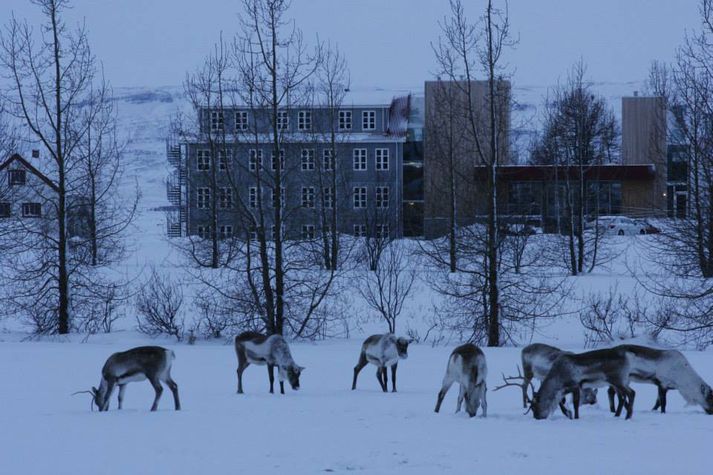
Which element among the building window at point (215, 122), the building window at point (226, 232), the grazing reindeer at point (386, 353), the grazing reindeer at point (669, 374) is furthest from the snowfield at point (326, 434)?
the building window at point (226, 232)

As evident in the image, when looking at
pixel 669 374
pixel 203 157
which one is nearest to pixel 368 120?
pixel 203 157

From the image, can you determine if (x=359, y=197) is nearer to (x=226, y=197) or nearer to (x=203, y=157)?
(x=203, y=157)

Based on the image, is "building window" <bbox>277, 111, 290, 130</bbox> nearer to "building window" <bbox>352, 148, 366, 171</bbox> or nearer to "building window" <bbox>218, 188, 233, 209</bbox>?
"building window" <bbox>218, 188, 233, 209</bbox>

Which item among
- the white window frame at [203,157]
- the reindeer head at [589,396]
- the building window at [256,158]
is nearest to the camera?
the reindeer head at [589,396]

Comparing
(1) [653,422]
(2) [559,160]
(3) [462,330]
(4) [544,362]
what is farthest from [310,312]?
(2) [559,160]

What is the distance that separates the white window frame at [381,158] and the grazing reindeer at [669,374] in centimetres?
5461

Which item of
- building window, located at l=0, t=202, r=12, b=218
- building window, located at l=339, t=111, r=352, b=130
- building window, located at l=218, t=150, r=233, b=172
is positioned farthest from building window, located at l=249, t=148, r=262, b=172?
building window, located at l=339, t=111, r=352, b=130

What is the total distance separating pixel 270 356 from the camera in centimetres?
1606

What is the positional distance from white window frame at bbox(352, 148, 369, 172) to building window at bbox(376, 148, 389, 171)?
91 cm

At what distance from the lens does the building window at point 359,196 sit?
65250 millimetres

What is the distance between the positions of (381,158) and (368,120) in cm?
341

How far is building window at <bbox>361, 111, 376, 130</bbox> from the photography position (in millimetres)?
67562

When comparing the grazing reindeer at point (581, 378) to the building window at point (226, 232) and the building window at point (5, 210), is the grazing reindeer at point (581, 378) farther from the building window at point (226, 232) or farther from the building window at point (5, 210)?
the building window at point (5, 210)

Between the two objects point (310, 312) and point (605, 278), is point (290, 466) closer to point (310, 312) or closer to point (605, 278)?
point (310, 312)
